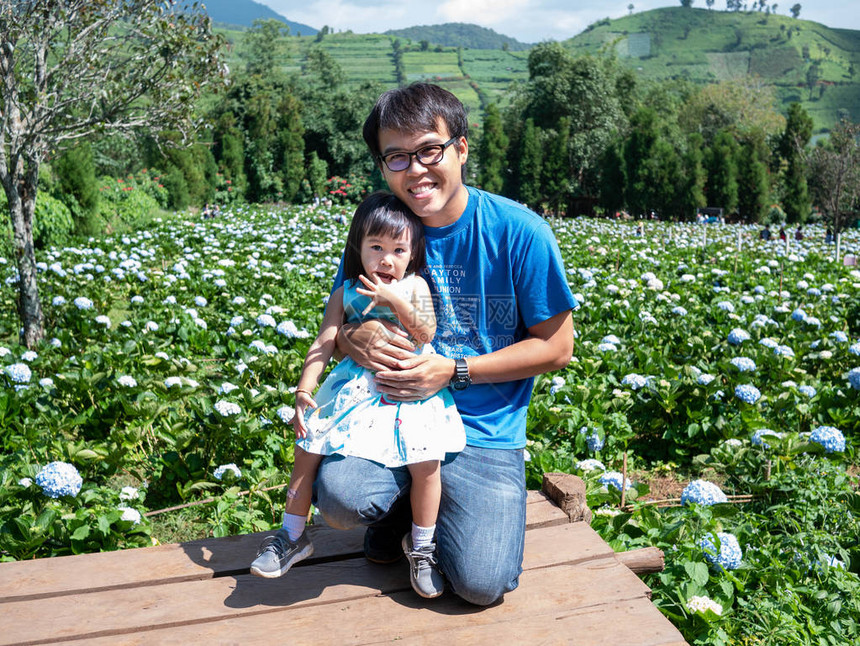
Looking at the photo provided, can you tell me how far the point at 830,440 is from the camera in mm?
3543

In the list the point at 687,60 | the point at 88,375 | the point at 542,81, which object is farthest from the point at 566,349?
the point at 687,60

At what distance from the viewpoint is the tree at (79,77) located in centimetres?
511

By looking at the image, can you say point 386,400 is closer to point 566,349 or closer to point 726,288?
point 566,349

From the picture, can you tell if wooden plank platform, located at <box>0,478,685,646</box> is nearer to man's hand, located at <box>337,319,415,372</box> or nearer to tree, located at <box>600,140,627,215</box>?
man's hand, located at <box>337,319,415,372</box>

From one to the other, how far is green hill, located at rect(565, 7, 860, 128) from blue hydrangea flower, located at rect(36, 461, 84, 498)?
120 m

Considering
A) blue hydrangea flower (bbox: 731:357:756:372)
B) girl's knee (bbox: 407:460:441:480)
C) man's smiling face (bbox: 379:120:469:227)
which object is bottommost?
blue hydrangea flower (bbox: 731:357:756:372)

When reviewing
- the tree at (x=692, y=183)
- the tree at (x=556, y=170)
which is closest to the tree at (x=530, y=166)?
the tree at (x=556, y=170)

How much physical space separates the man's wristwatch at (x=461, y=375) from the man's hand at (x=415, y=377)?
2 cm

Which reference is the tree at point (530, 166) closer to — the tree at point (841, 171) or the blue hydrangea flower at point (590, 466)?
the tree at point (841, 171)

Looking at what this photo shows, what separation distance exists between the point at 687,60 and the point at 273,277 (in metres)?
153

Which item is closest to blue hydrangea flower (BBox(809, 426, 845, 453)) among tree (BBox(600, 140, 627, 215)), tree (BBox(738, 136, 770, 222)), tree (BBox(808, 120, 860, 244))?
tree (BBox(808, 120, 860, 244))

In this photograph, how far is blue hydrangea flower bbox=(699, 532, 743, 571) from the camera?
254 cm

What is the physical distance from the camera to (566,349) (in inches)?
88.5

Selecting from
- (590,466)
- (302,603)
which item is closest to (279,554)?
(302,603)
